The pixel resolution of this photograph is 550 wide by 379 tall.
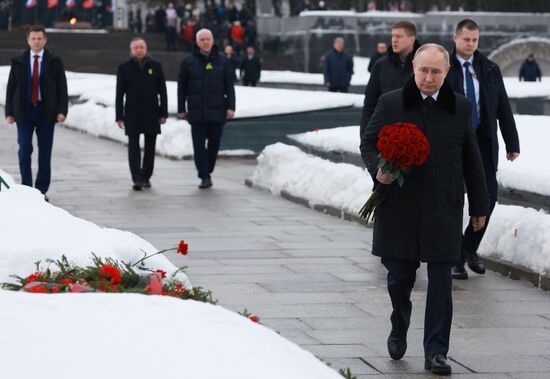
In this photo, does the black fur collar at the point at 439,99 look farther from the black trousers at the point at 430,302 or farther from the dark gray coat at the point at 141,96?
the dark gray coat at the point at 141,96

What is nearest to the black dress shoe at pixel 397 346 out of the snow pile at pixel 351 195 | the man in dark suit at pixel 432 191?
the man in dark suit at pixel 432 191

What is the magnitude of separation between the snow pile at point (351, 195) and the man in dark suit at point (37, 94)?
Answer: 2.54 meters

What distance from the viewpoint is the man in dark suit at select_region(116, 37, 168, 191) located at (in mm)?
15273

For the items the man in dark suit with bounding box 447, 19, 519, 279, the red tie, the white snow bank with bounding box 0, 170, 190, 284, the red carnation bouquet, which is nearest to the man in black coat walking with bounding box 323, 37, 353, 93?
the red tie

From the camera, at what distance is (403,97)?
266 inches

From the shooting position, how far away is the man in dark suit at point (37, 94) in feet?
44.9

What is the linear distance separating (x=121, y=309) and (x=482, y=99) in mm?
5537

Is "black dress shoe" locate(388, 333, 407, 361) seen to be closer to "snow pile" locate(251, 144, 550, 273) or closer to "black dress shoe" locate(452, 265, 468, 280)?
"snow pile" locate(251, 144, 550, 273)

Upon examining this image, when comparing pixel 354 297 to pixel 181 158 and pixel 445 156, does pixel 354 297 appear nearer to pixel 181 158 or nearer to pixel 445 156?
pixel 445 156

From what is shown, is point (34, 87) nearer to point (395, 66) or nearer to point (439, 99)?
point (395, 66)

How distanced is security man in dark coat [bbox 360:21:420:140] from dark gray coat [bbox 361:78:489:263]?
2.53m

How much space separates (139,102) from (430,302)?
29.5ft

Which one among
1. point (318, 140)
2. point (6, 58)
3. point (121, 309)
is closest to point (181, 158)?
point (318, 140)

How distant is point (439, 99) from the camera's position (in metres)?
6.70
